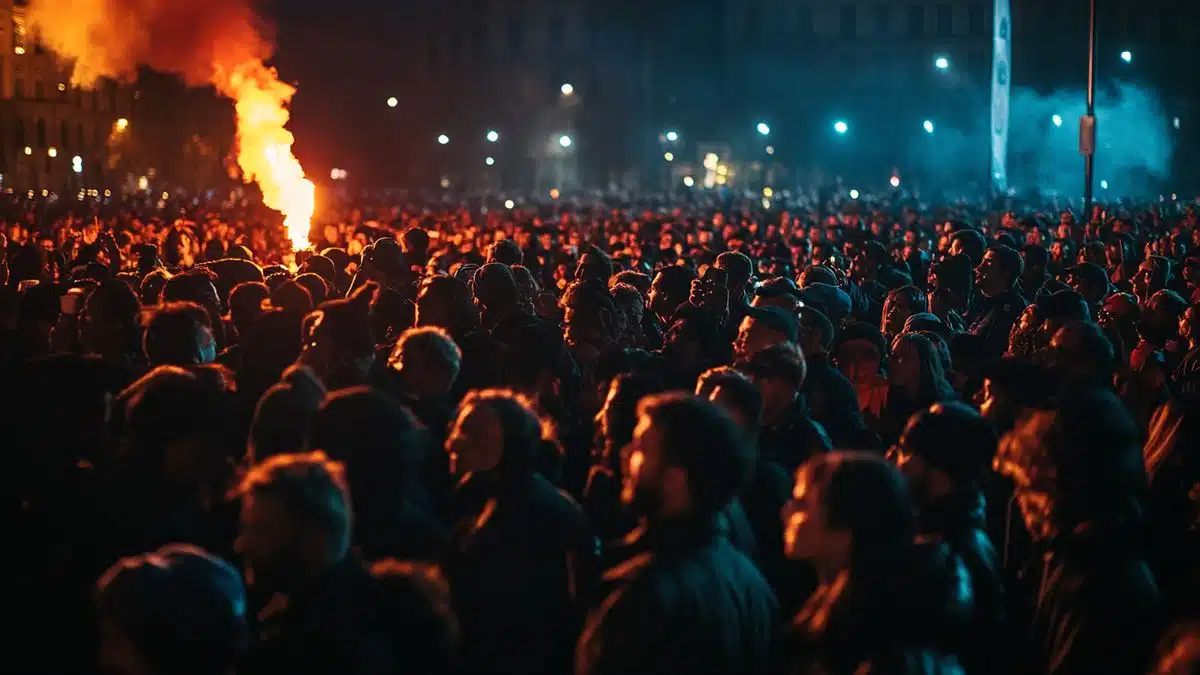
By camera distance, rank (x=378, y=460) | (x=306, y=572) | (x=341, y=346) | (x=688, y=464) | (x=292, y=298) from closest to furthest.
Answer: (x=306, y=572) < (x=688, y=464) < (x=378, y=460) < (x=341, y=346) < (x=292, y=298)

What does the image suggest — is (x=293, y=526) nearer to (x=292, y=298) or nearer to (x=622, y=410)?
(x=622, y=410)

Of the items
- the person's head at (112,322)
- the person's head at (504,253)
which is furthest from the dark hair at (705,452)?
the person's head at (504,253)

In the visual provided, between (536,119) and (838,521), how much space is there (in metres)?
89.4

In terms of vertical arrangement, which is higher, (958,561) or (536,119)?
(536,119)

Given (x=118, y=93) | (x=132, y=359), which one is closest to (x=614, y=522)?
(x=132, y=359)

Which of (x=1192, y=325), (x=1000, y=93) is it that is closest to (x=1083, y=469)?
(x=1192, y=325)

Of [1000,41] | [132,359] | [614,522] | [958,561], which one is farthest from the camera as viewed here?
[1000,41]

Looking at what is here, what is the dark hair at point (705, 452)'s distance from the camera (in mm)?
3922

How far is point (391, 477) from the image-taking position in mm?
4281

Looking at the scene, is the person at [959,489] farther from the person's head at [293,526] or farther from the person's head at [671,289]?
the person's head at [671,289]

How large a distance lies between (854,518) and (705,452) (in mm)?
458

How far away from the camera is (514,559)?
4.44 m

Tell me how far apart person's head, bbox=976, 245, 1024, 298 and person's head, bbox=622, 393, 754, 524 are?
268 inches

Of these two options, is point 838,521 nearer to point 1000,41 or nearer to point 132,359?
point 132,359
